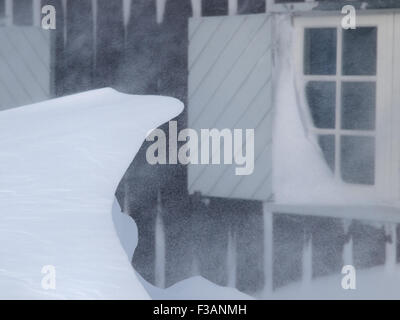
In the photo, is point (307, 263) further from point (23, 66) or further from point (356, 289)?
point (23, 66)

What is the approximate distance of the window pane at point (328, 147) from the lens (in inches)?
142

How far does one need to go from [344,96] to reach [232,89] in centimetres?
51

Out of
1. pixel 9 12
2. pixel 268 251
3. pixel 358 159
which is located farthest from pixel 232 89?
pixel 9 12

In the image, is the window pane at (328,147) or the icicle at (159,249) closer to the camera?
the window pane at (328,147)

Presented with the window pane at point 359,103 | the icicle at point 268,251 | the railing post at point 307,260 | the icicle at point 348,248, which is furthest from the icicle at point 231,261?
the window pane at point 359,103

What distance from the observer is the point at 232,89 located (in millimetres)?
3668

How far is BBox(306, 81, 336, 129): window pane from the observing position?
3562 millimetres

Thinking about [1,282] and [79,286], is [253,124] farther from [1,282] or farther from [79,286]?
[1,282]

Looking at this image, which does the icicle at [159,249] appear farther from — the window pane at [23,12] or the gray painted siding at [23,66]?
the window pane at [23,12]

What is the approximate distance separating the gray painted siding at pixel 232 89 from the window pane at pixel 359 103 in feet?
1.11

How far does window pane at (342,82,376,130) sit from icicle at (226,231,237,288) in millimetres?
757

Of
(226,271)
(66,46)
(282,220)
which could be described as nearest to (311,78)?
(282,220)

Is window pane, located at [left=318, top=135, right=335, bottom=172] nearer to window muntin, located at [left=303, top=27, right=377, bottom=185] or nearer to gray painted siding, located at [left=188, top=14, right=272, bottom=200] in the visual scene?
window muntin, located at [left=303, top=27, right=377, bottom=185]

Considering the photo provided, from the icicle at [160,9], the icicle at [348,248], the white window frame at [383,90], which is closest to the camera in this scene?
Answer: the white window frame at [383,90]
